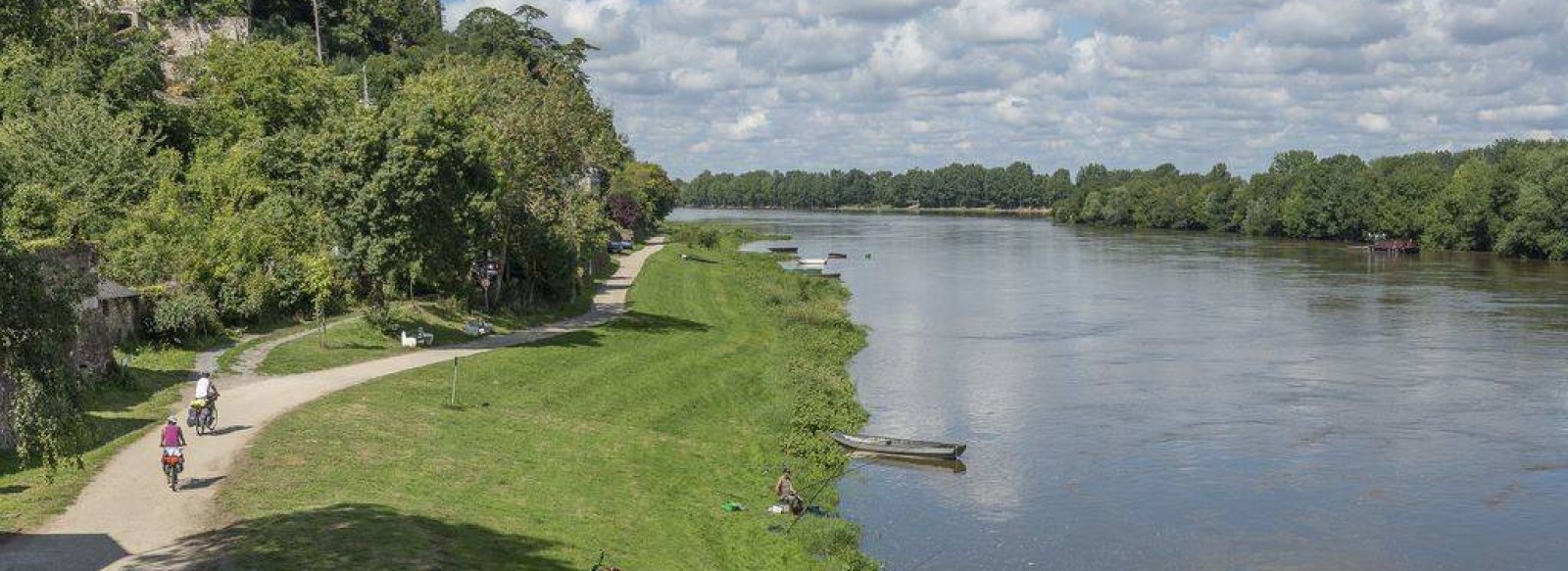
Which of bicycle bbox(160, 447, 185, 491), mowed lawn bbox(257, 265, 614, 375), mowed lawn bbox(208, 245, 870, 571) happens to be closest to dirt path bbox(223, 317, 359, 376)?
mowed lawn bbox(257, 265, 614, 375)

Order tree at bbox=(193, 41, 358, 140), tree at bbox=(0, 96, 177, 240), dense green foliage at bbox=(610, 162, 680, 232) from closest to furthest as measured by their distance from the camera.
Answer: tree at bbox=(0, 96, 177, 240), tree at bbox=(193, 41, 358, 140), dense green foliage at bbox=(610, 162, 680, 232)

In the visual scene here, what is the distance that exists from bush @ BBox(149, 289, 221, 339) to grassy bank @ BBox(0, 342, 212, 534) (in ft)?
2.38

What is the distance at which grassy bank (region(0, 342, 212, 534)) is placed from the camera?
2632cm

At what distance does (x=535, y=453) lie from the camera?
38375mm

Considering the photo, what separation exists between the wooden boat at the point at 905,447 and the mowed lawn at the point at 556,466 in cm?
109

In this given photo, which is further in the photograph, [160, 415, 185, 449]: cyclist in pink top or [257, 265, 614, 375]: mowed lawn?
[257, 265, 614, 375]: mowed lawn

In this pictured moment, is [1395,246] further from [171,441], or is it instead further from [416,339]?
[171,441]

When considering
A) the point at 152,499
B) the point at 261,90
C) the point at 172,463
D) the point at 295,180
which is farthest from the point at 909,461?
the point at 261,90

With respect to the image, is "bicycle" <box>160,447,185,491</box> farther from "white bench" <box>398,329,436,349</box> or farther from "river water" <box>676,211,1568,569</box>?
"white bench" <box>398,329,436,349</box>

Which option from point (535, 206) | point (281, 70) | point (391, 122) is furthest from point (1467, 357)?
point (281, 70)

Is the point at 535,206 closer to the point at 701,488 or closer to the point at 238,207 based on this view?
the point at 238,207

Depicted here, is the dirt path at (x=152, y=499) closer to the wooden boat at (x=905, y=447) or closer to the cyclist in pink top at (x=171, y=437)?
the cyclist in pink top at (x=171, y=437)

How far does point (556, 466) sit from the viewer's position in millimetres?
37438

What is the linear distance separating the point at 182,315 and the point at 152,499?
2139 centimetres
